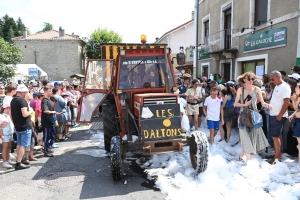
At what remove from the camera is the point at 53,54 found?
39000 mm

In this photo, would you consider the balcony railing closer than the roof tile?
Yes

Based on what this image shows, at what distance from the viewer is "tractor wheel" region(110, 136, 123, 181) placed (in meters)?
4.36

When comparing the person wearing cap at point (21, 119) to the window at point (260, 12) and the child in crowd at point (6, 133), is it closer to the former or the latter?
the child in crowd at point (6, 133)

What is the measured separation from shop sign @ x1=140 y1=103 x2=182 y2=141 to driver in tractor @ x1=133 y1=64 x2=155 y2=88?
988 millimetres

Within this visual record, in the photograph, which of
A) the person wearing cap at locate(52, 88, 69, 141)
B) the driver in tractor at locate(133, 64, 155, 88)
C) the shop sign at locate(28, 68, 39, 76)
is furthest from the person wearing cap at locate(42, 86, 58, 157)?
the shop sign at locate(28, 68, 39, 76)

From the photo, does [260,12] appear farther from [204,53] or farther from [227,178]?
[227,178]

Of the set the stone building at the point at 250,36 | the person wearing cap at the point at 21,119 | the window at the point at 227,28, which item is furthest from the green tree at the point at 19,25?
the person wearing cap at the point at 21,119

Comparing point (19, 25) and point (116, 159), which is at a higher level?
point (19, 25)

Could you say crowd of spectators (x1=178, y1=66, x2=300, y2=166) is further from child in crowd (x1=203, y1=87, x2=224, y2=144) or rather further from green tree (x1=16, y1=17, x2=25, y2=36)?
green tree (x1=16, y1=17, x2=25, y2=36)

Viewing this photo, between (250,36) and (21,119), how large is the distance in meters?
9.51

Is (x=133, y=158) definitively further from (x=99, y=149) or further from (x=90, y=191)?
(x=90, y=191)

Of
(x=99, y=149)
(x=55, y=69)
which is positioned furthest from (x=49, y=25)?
(x=99, y=149)

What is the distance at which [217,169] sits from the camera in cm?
476

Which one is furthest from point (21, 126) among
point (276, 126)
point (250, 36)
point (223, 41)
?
point (223, 41)
